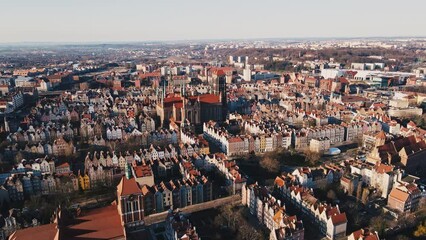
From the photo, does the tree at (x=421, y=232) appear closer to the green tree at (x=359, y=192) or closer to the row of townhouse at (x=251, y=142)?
the green tree at (x=359, y=192)

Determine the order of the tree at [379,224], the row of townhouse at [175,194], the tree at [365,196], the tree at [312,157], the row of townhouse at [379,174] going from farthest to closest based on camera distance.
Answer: the tree at [312,157], the row of townhouse at [379,174], the tree at [365,196], the row of townhouse at [175,194], the tree at [379,224]

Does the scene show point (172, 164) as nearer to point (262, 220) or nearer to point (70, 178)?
point (70, 178)

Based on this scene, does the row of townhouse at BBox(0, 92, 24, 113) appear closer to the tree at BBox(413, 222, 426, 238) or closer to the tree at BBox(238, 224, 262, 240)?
the tree at BBox(238, 224, 262, 240)

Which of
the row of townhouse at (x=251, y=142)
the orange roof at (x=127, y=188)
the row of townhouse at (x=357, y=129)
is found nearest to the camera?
the orange roof at (x=127, y=188)

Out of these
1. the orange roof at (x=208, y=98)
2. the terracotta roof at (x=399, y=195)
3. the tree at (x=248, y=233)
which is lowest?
the tree at (x=248, y=233)

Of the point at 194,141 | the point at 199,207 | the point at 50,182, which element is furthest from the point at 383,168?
the point at 50,182

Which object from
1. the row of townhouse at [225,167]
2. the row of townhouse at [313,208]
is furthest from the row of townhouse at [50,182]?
the row of townhouse at [313,208]
